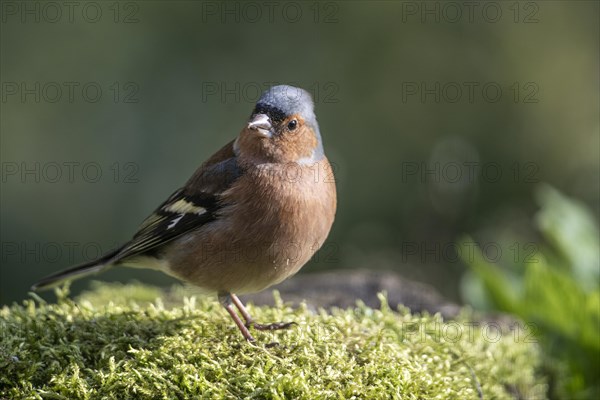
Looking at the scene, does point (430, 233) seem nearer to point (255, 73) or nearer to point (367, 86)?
point (367, 86)

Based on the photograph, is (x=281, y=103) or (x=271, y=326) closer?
(x=271, y=326)

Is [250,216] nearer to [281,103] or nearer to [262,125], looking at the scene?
[262,125]

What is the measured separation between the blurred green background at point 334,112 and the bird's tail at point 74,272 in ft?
15.9

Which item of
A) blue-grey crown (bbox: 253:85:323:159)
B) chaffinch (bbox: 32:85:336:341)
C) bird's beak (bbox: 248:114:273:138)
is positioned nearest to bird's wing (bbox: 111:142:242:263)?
chaffinch (bbox: 32:85:336:341)

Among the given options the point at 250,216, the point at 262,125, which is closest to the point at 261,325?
the point at 250,216

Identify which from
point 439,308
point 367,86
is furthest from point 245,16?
point 439,308

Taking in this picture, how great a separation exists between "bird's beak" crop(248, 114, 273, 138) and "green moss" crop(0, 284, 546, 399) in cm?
112

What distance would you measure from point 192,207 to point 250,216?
1.78 feet

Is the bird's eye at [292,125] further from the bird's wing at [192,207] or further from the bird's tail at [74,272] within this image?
the bird's tail at [74,272]

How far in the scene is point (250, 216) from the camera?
4.38 meters

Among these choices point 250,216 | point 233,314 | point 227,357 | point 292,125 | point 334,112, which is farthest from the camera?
point 334,112

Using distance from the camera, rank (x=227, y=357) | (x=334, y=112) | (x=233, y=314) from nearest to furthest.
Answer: (x=227, y=357) → (x=233, y=314) → (x=334, y=112)

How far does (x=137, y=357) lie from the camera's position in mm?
3807

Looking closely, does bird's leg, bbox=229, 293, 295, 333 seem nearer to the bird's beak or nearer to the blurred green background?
the bird's beak
